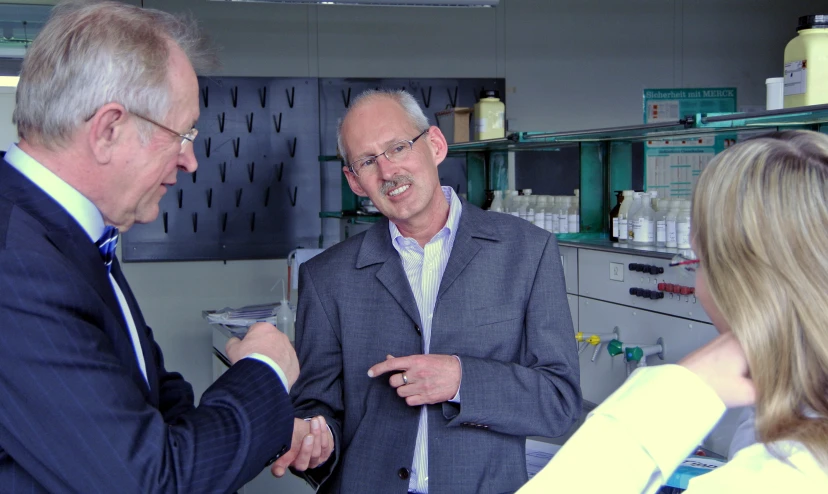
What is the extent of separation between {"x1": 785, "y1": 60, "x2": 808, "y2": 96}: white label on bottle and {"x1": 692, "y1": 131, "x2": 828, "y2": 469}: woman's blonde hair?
1297 mm

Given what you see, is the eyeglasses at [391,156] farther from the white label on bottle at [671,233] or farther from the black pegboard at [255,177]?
the black pegboard at [255,177]

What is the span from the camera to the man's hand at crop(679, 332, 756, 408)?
0.69 meters

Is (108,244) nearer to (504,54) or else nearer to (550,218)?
(550,218)

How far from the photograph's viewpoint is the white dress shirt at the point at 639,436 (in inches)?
23.7

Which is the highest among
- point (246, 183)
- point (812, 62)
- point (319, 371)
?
point (812, 62)

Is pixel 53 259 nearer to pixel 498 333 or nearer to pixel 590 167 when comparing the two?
pixel 498 333

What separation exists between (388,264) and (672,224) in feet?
3.85

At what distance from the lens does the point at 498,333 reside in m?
1.70

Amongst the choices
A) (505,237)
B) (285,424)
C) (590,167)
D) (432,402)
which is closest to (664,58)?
(590,167)

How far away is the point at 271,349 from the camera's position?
45.4 inches

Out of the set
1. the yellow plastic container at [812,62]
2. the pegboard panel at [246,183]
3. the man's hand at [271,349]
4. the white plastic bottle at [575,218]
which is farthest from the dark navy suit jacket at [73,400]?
the pegboard panel at [246,183]

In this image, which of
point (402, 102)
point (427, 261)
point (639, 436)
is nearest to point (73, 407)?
point (639, 436)

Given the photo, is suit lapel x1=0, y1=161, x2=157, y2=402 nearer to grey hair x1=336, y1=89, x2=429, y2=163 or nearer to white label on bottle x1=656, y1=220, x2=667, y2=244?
grey hair x1=336, y1=89, x2=429, y2=163

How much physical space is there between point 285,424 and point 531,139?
211cm
